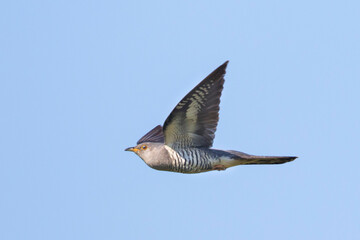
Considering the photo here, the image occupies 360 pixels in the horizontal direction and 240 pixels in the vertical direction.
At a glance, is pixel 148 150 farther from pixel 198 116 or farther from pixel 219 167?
pixel 219 167

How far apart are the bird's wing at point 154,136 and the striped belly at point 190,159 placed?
172 centimetres

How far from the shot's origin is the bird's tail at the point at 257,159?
30.1 feet

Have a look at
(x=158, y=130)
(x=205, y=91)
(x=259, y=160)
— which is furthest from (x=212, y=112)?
(x=158, y=130)

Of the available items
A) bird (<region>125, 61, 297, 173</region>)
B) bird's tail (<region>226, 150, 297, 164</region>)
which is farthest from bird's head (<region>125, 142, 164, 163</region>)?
bird's tail (<region>226, 150, 297, 164</region>)

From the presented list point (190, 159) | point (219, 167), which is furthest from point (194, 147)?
point (219, 167)

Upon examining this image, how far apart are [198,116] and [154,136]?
7.38ft

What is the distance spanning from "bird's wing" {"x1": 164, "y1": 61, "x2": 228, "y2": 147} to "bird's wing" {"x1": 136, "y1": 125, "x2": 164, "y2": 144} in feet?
5.59

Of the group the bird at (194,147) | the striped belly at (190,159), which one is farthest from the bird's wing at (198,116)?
the striped belly at (190,159)

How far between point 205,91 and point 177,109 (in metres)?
0.49

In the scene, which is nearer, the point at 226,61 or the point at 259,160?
the point at 226,61

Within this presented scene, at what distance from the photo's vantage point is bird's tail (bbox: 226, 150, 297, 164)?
30.1 ft

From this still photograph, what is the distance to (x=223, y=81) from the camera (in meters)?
8.81

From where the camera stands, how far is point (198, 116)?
9195mm

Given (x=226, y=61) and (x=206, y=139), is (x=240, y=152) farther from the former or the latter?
(x=226, y=61)
